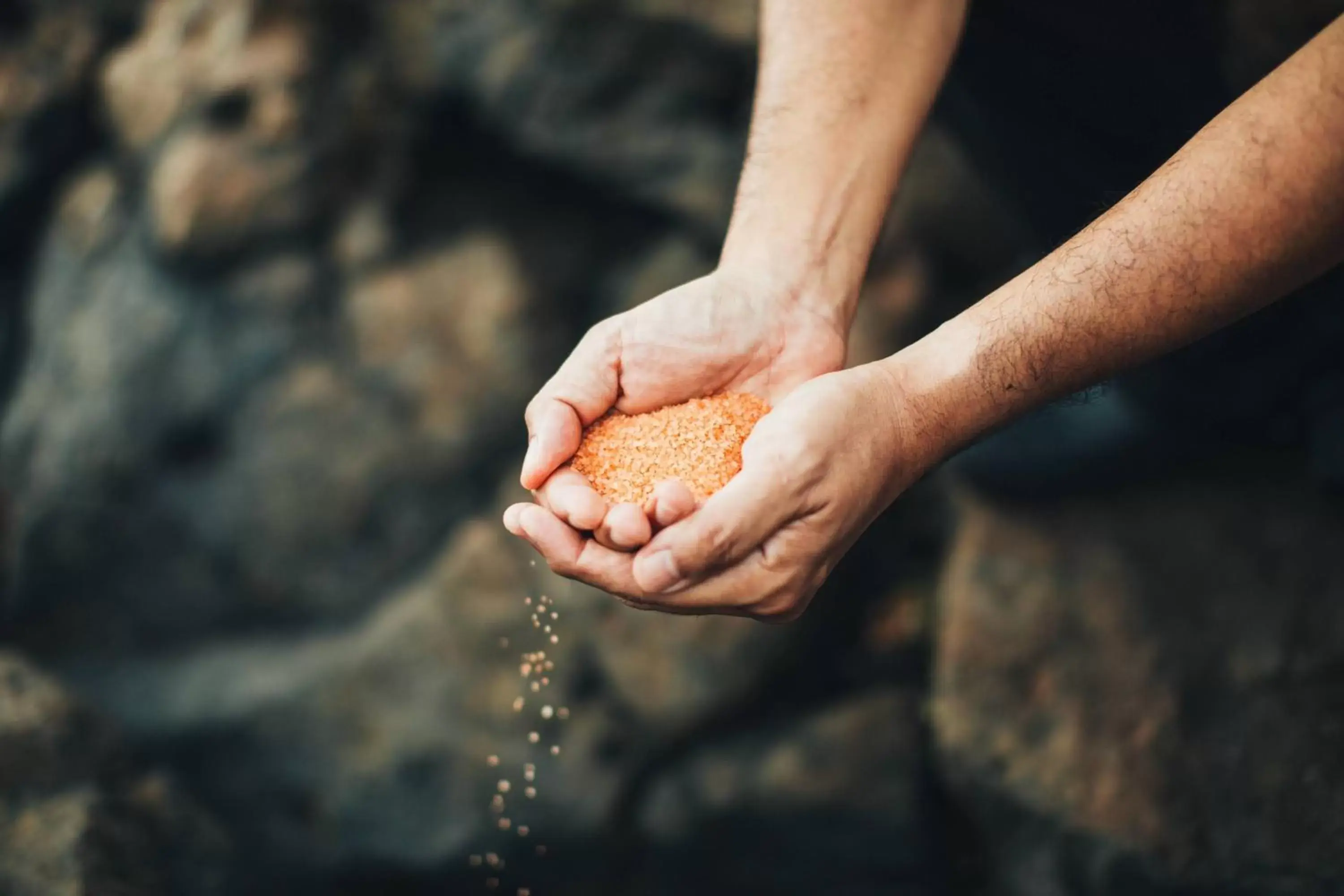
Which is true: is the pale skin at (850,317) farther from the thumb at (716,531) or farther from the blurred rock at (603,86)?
the blurred rock at (603,86)

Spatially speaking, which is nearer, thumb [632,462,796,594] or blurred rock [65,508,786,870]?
thumb [632,462,796,594]

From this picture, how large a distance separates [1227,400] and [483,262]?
4.38 feet

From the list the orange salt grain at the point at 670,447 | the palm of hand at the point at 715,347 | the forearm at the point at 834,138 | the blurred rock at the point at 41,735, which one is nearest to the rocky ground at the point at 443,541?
the blurred rock at the point at 41,735

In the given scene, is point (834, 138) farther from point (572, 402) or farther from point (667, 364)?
point (572, 402)

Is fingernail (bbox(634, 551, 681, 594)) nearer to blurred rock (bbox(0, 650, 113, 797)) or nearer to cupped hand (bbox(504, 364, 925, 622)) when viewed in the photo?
cupped hand (bbox(504, 364, 925, 622))

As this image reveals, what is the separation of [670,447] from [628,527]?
0.61 feet

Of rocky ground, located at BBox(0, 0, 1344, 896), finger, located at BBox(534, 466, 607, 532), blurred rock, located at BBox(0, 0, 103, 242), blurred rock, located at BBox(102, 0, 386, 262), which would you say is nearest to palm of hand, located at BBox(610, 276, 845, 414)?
finger, located at BBox(534, 466, 607, 532)

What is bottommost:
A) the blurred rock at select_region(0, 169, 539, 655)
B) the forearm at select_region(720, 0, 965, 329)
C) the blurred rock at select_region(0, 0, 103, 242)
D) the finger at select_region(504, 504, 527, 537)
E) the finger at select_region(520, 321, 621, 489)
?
the finger at select_region(504, 504, 527, 537)

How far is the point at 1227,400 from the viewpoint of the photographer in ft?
5.26

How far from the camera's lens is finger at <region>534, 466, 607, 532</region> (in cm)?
102

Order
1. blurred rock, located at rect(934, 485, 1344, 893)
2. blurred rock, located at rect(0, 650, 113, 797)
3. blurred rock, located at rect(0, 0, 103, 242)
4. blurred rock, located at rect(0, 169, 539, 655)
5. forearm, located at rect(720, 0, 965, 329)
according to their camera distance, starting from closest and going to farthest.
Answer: forearm, located at rect(720, 0, 965, 329) < blurred rock, located at rect(934, 485, 1344, 893) < blurred rock, located at rect(0, 650, 113, 797) < blurred rock, located at rect(0, 169, 539, 655) < blurred rock, located at rect(0, 0, 103, 242)

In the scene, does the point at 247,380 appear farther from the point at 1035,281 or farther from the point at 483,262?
the point at 1035,281

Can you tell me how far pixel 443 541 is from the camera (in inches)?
78.4

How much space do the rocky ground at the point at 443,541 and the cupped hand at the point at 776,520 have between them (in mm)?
792
